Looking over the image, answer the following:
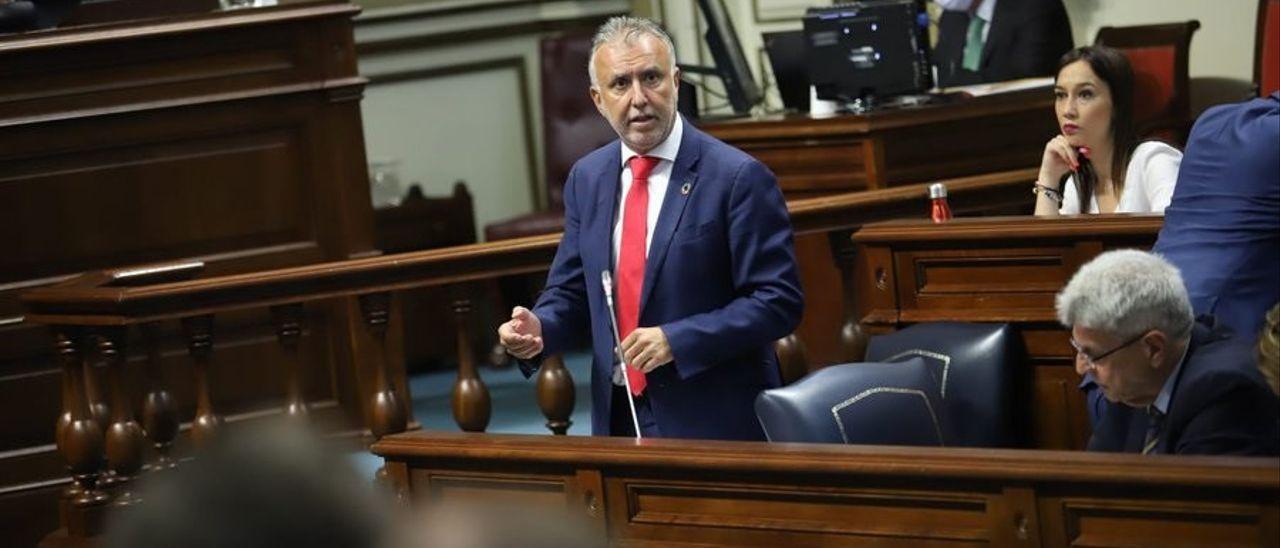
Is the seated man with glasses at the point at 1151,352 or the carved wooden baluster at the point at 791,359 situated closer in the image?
the seated man with glasses at the point at 1151,352

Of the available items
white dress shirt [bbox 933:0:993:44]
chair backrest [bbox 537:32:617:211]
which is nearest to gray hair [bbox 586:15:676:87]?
white dress shirt [bbox 933:0:993:44]

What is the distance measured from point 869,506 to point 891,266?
1.41 m

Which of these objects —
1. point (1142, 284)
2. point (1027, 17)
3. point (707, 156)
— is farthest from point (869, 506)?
point (1027, 17)

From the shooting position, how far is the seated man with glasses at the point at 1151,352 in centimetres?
270

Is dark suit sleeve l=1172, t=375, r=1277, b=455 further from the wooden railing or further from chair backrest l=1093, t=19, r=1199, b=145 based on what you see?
chair backrest l=1093, t=19, r=1199, b=145

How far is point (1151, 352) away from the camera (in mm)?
2857

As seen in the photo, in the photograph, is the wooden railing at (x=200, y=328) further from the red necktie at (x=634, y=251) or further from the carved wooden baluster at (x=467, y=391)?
the red necktie at (x=634, y=251)

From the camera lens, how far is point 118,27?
18.6 feet

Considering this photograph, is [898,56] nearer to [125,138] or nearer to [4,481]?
[125,138]

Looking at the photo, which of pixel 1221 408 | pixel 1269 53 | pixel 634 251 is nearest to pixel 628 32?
pixel 634 251

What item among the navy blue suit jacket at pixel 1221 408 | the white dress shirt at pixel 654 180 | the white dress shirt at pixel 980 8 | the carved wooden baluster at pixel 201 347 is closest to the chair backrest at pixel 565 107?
the white dress shirt at pixel 980 8

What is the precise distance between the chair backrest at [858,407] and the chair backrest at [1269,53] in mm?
2939

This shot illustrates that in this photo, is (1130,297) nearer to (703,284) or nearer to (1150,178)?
(703,284)

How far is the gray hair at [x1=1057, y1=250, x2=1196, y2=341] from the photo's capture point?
2.86 m
